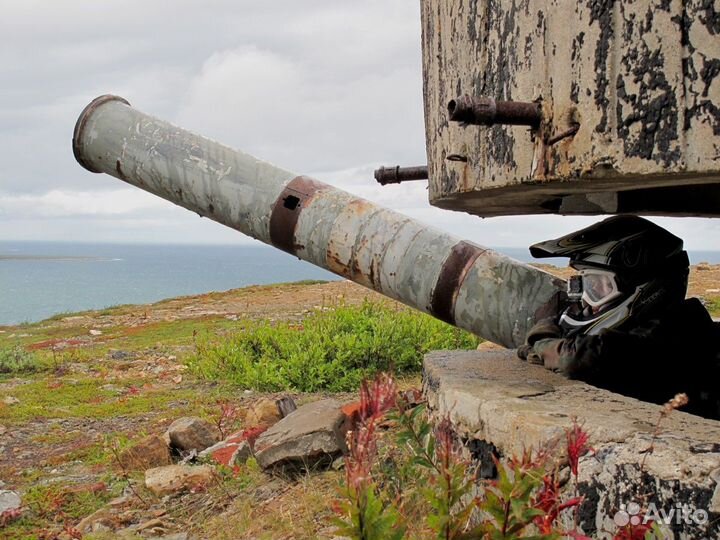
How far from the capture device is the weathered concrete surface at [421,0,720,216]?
2.04m

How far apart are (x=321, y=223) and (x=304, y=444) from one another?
1.02 metres

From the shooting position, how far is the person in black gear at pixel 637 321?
3.11 m

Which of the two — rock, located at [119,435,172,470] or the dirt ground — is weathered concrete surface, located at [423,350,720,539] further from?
rock, located at [119,435,172,470]

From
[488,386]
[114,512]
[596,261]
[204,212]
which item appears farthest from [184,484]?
[596,261]

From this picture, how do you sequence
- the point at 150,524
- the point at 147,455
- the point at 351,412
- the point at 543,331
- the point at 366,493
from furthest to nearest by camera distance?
the point at 147,455, the point at 351,412, the point at 150,524, the point at 543,331, the point at 366,493

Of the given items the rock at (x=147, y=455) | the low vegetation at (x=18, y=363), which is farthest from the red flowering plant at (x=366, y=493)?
the low vegetation at (x=18, y=363)

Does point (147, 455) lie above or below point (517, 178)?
below

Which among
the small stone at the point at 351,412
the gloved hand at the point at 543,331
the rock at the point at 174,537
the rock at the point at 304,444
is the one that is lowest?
the rock at the point at 174,537

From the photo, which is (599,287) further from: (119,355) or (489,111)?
(119,355)

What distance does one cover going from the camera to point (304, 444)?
393 centimetres

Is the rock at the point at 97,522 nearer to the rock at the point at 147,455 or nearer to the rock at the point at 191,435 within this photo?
the rock at the point at 147,455

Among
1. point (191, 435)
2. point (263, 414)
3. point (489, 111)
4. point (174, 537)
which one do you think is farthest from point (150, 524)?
point (489, 111)

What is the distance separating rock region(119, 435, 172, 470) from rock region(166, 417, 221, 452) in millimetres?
84

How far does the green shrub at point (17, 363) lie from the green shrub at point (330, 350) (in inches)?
73.5
